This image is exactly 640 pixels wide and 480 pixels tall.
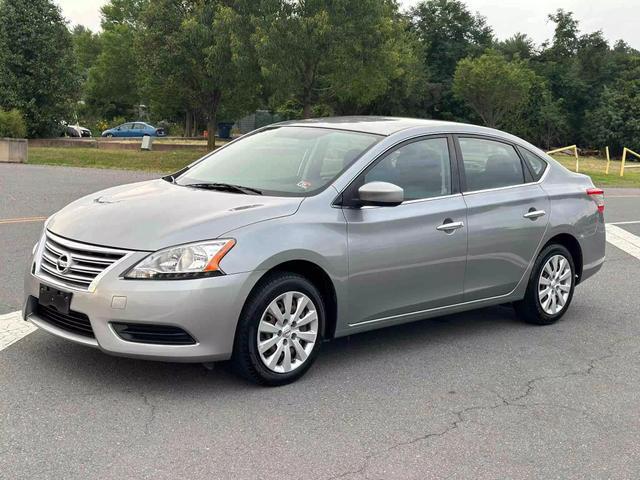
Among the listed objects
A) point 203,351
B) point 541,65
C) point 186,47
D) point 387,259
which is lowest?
point 203,351

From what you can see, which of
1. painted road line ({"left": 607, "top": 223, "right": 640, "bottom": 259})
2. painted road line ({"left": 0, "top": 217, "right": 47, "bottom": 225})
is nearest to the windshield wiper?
painted road line ({"left": 0, "top": 217, "right": 47, "bottom": 225})

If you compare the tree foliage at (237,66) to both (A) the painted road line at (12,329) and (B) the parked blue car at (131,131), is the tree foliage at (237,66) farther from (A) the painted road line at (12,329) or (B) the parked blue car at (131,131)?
(A) the painted road line at (12,329)

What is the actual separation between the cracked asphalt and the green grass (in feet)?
59.3

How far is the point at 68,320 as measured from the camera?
448 centimetres

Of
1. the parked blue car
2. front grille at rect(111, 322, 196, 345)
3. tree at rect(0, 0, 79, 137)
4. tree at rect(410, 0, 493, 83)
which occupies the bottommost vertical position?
front grille at rect(111, 322, 196, 345)

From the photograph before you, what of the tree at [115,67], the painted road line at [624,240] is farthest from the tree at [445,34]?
the painted road line at [624,240]

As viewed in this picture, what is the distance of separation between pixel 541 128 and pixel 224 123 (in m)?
30.2

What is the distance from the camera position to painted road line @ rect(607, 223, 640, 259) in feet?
34.3

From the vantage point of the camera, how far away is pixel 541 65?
7281cm

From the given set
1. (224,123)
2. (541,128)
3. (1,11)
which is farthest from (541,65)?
(1,11)

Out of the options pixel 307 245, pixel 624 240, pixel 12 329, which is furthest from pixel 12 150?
pixel 307 245

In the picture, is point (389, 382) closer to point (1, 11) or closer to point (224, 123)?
point (1, 11)

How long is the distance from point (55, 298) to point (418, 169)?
8.69 ft

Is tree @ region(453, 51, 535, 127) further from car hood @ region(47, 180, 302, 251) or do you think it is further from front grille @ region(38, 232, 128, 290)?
front grille @ region(38, 232, 128, 290)
